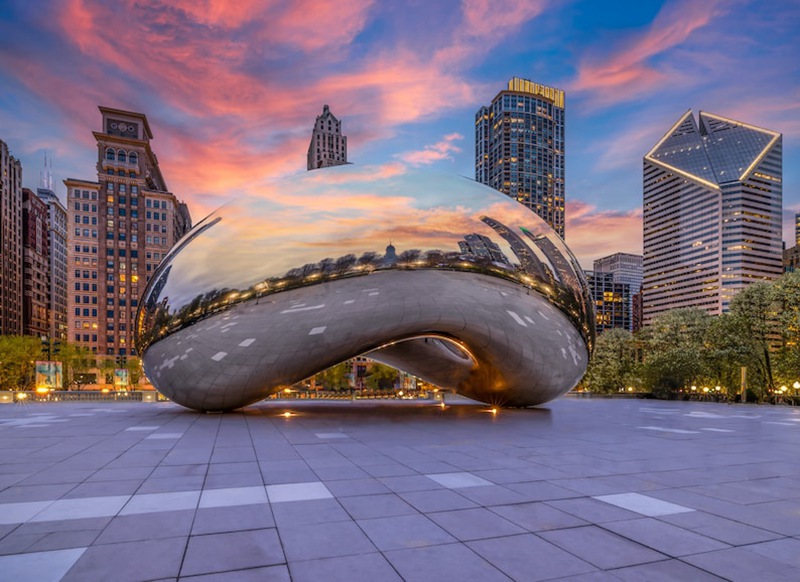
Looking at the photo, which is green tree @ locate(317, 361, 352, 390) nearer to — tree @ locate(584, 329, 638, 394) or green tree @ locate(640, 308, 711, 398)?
tree @ locate(584, 329, 638, 394)

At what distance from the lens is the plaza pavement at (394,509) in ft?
13.2

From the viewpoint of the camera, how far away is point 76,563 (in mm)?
3980

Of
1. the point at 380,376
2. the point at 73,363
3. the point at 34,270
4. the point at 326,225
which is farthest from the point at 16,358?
the point at 34,270

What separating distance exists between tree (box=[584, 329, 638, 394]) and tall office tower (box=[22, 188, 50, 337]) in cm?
14727

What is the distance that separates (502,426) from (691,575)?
361 inches

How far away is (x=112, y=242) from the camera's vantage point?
108 m

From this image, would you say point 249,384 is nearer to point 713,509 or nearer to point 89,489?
point 89,489

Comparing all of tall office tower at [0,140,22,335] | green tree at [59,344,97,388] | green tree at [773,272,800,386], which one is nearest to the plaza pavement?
green tree at [773,272,800,386]

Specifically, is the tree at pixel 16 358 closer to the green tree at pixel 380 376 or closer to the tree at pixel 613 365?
the green tree at pixel 380 376

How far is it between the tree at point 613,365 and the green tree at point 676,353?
4.16 m

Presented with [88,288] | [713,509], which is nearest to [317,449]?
[713,509]

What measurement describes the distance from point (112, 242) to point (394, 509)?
120 meters

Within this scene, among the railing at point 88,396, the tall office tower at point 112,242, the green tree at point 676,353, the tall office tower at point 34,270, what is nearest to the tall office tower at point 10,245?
the tall office tower at point 34,270

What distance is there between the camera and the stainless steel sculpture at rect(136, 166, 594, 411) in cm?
1252
